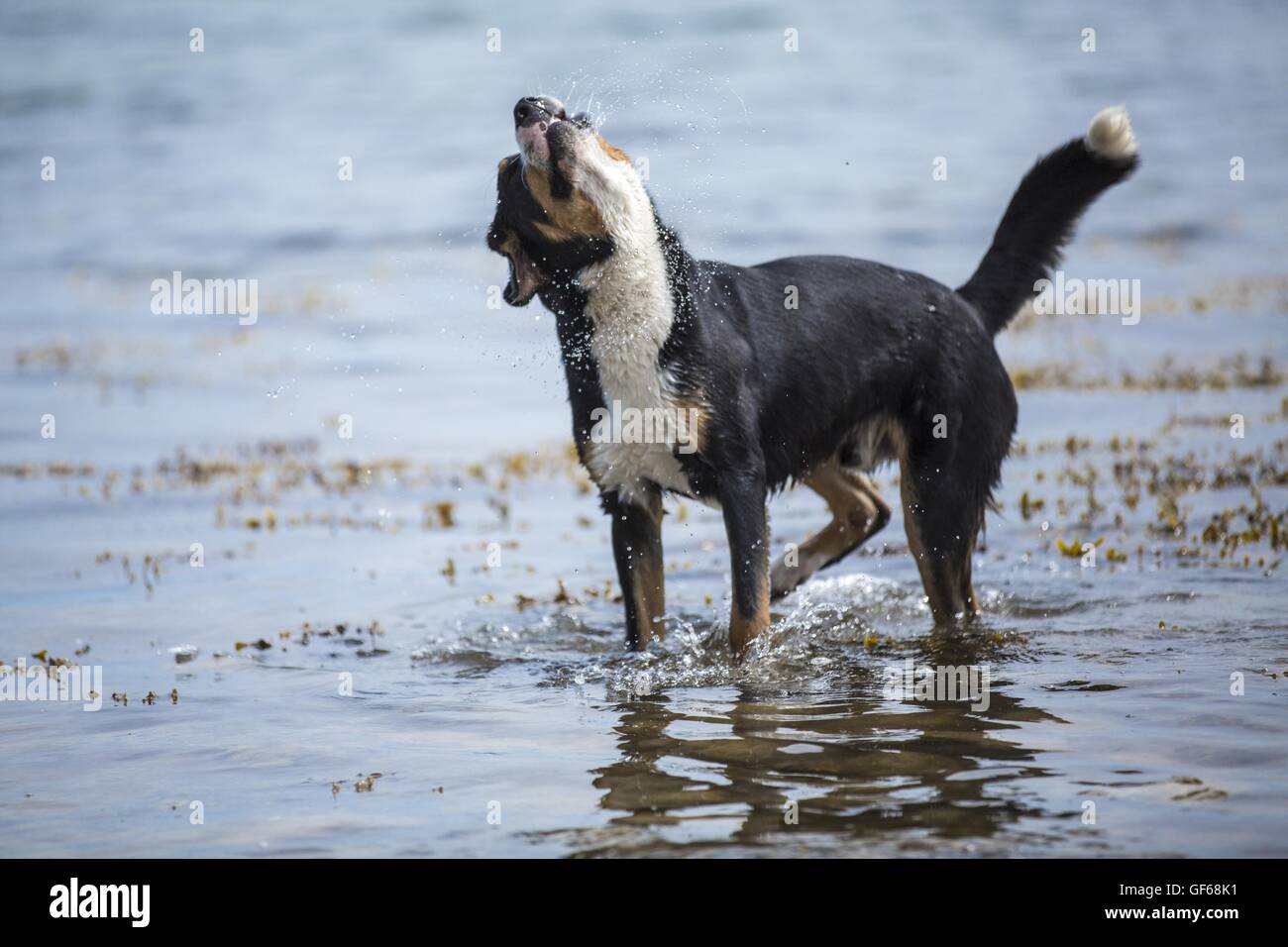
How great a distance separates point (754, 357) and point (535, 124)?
1.22 metres

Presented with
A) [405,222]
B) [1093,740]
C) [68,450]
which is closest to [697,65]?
[405,222]

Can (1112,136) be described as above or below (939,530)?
above

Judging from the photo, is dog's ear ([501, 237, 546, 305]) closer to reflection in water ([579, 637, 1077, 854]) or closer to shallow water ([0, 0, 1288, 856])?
shallow water ([0, 0, 1288, 856])

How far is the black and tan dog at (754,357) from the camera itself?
5.51m

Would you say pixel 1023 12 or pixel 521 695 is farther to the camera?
pixel 1023 12

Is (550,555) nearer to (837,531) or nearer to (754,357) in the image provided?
(837,531)

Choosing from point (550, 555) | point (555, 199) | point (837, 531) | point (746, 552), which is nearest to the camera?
point (555, 199)

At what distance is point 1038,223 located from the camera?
6605mm

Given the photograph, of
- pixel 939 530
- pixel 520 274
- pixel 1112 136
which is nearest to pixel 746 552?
pixel 939 530

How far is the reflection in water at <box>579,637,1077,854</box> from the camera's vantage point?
3.96 metres

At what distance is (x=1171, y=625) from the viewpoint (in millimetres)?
6102

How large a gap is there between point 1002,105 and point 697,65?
5.84 meters

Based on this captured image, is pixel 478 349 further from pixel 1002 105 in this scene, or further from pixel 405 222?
pixel 1002 105
